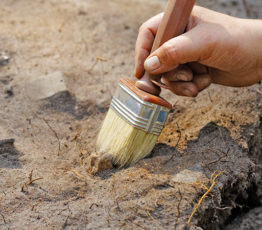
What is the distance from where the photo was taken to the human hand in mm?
2568

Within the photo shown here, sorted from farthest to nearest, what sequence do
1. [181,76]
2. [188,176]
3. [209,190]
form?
[181,76] → [188,176] → [209,190]

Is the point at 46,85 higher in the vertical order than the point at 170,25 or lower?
lower

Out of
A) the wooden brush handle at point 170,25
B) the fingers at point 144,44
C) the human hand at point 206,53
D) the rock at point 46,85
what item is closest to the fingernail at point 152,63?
the human hand at point 206,53

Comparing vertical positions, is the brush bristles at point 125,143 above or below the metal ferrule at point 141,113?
below

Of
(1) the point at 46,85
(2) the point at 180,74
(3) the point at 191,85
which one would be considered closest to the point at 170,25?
(2) the point at 180,74

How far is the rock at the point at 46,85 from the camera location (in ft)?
11.3

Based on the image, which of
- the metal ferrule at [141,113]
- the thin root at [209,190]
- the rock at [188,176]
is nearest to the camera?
the thin root at [209,190]

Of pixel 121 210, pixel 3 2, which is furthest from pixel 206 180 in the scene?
pixel 3 2

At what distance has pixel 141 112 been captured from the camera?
2572mm

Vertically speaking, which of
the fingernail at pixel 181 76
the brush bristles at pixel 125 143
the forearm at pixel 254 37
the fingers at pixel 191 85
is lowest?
the brush bristles at pixel 125 143

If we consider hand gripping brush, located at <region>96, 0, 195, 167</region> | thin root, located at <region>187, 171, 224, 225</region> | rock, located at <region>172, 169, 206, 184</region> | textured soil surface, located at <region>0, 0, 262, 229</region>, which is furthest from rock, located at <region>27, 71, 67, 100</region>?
thin root, located at <region>187, 171, 224, 225</region>

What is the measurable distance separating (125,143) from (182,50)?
793 millimetres

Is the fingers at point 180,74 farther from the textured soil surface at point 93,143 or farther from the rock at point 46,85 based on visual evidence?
the rock at point 46,85

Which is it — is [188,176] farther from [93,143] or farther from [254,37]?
[254,37]
